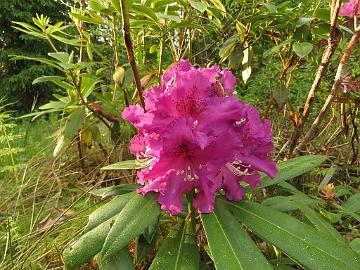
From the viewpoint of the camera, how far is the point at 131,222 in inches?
38.9

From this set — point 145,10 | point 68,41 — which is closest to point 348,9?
point 145,10

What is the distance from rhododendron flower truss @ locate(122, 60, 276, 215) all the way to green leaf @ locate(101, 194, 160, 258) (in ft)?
0.10

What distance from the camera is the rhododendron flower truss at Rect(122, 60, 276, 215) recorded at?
0.96 meters

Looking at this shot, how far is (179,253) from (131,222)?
0.17 meters

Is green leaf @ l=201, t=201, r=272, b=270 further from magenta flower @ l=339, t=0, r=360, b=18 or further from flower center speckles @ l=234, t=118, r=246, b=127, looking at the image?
magenta flower @ l=339, t=0, r=360, b=18

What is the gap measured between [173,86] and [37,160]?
241 centimetres

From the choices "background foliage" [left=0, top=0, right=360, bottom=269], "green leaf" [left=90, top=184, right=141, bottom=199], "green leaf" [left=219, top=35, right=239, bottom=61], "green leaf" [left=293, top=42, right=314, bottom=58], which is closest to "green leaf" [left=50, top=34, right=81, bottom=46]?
"background foliage" [left=0, top=0, right=360, bottom=269]

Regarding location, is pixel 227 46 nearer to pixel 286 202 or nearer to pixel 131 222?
pixel 286 202

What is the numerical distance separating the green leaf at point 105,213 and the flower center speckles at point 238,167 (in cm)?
29

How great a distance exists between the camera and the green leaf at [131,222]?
3.05 ft

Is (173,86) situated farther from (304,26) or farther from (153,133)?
(304,26)

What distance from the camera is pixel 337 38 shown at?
1422 millimetres

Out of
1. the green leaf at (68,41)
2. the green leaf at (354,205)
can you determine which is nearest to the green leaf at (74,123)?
the green leaf at (68,41)

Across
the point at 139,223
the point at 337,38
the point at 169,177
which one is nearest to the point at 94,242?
the point at 139,223
